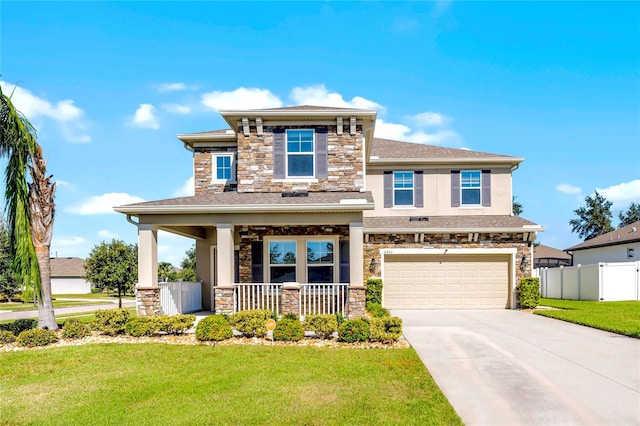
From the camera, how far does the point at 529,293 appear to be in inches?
643

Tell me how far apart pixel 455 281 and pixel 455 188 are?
3.74 meters

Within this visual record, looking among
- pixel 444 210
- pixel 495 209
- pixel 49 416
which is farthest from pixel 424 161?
pixel 49 416

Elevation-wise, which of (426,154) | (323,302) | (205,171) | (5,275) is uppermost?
(426,154)

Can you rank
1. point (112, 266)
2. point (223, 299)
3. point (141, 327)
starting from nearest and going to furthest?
point (141, 327), point (223, 299), point (112, 266)

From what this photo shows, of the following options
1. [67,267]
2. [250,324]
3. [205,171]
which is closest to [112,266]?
[205,171]

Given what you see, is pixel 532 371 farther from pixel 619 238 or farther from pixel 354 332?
pixel 619 238

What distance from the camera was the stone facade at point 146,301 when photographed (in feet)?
39.8

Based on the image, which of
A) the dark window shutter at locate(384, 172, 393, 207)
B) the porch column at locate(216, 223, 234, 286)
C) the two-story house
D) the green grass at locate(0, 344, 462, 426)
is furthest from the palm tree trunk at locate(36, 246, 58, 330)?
the dark window shutter at locate(384, 172, 393, 207)

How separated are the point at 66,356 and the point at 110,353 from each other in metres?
0.80

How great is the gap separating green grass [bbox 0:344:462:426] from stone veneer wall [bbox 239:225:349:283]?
530cm

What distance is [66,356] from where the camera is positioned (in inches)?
347

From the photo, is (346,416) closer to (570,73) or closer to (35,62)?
(35,62)

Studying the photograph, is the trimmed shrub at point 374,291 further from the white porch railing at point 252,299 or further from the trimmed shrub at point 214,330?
the trimmed shrub at point 214,330

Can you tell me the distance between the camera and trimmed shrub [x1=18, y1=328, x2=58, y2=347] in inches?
392
